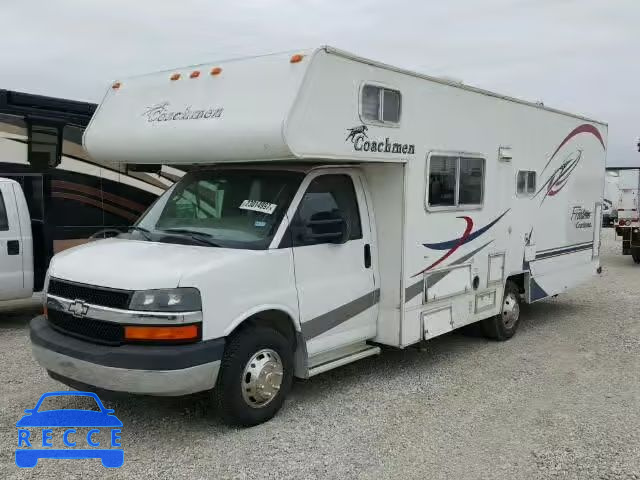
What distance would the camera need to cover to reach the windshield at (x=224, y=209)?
5.15 m

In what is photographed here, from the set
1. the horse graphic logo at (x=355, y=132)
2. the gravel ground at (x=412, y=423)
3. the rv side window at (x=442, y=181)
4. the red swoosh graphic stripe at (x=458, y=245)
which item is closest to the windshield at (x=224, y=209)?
the horse graphic logo at (x=355, y=132)

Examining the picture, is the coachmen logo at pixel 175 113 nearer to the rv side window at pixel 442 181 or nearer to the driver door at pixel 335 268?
the driver door at pixel 335 268

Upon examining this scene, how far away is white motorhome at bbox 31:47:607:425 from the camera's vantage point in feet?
14.8

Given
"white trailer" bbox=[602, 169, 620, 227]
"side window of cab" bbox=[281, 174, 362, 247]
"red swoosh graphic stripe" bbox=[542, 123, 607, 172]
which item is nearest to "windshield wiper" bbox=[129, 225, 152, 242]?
"side window of cab" bbox=[281, 174, 362, 247]

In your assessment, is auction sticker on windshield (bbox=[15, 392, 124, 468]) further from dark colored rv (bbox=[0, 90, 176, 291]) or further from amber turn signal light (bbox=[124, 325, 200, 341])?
dark colored rv (bbox=[0, 90, 176, 291])

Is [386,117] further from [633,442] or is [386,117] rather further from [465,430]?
[633,442]

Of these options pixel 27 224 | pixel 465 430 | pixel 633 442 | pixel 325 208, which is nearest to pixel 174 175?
pixel 27 224

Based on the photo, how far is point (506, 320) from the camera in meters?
8.05

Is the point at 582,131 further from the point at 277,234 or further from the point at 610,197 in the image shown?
the point at 610,197

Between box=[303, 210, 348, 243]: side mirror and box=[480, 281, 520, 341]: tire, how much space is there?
121 inches

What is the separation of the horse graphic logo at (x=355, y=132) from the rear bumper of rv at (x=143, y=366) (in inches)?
77.4

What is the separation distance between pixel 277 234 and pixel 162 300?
1.14m

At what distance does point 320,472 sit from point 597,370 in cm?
387

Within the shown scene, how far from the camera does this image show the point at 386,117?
5.74m
